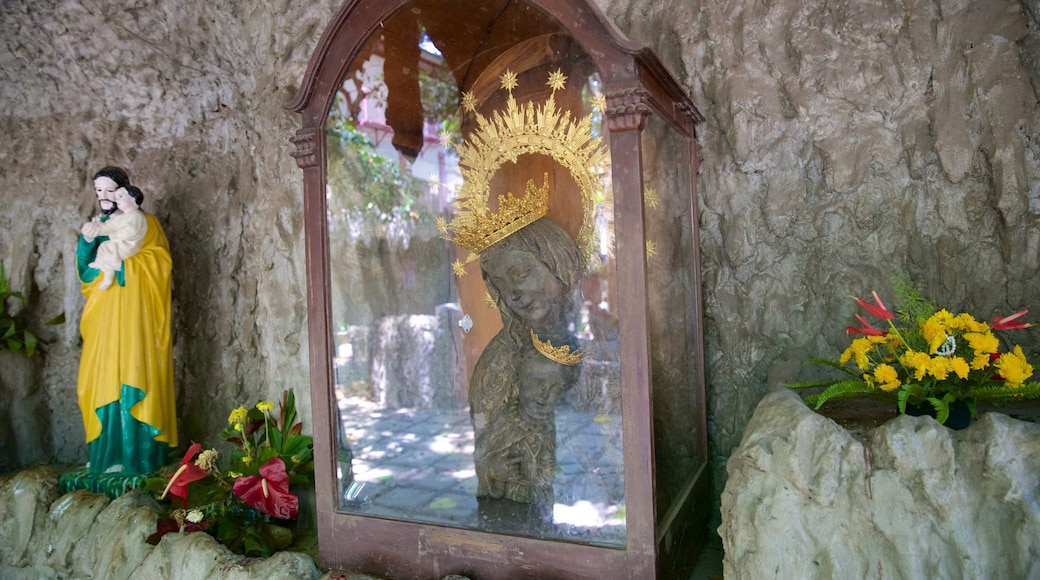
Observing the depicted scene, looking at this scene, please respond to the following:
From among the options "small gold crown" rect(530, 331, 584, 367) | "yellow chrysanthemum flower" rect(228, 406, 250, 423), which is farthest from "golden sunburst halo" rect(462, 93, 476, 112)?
"yellow chrysanthemum flower" rect(228, 406, 250, 423)

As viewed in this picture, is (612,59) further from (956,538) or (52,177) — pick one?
(52,177)

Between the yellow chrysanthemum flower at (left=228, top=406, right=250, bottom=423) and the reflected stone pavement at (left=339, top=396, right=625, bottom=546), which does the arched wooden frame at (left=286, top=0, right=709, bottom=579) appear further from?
the yellow chrysanthemum flower at (left=228, top=406, right=250, bottom=423)

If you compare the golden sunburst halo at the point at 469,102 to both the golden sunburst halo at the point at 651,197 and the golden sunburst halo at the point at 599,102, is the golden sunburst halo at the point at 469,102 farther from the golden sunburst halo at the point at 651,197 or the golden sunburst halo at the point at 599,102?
the golden sunburst halo at the point at 651,197

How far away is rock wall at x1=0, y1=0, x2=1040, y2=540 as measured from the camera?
8.32ft

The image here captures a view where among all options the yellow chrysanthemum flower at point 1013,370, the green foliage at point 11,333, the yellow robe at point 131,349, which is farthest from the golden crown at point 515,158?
the green foliage at point 11,333

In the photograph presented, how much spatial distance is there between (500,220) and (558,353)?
0.57 meters

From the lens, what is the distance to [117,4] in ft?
12.8

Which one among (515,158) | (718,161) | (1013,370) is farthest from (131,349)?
(1013,370)

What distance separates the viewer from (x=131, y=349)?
374 cm

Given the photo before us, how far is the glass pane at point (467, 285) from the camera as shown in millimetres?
2205

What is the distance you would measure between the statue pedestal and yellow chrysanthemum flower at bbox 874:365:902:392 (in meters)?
3.67

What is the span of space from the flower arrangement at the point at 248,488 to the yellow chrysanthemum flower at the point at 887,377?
249cm

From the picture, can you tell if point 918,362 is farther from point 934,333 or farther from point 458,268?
point 458,268

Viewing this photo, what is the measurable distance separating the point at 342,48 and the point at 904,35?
2285 mm
